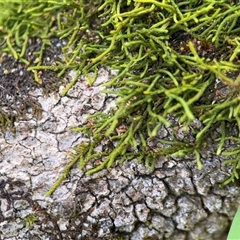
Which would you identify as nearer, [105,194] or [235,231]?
[235,231]

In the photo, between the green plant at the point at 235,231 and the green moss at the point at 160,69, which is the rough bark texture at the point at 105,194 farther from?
the green plant at the point at 235,231

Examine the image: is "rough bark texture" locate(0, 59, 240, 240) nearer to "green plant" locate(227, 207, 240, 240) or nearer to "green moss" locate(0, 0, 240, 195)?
"green moss" locate(0, 0, 240, 195)

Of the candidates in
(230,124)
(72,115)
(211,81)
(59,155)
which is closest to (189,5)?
(211,81)

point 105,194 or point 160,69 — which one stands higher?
point 160,69

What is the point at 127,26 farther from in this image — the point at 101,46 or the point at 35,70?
the point at 35,70

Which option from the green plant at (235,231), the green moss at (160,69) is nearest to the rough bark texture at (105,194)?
the green moss at (160,69)

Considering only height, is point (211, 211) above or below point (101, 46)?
below
